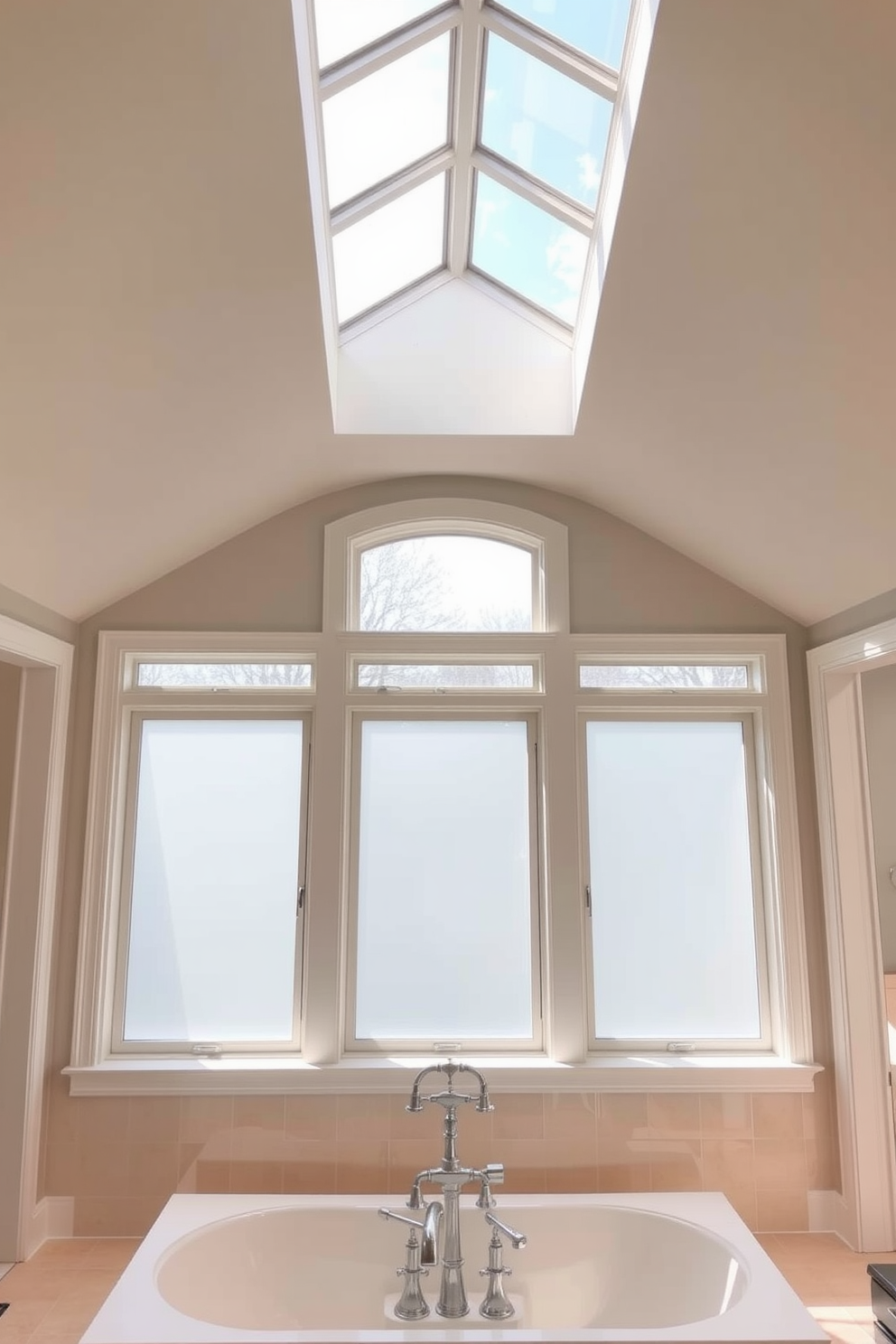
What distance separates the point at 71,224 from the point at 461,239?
5.23 ft

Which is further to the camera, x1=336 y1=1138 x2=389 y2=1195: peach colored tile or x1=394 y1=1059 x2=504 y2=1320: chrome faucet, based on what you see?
x1=336 y1=1138 x2=389 y2=1195: peach colored tile

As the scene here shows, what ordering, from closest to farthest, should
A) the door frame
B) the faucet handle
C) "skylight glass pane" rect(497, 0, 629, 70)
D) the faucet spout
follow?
1. "skylight glass pane" rect(497, 0, 629, 70)
2. the faucet spout
3. the faucet handle
4. the door frame

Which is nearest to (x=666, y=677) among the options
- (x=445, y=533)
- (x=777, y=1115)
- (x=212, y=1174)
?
(x=445, y=533)

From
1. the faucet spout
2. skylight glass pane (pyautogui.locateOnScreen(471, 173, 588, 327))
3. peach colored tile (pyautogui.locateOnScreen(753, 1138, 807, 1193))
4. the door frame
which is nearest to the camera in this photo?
the faucet spout

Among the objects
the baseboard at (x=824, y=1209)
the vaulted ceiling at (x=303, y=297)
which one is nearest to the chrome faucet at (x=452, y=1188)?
the baseboard at (x=824, y=1209)

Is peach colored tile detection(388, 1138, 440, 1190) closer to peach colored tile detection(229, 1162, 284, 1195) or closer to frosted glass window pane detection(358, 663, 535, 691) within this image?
peach colored tile detection(229, 1162, 284, 1195)

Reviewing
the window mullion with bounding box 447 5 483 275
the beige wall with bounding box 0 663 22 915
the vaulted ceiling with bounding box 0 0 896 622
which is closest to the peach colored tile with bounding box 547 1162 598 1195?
the vaulted ceiling with bounding box 0 0 896 622

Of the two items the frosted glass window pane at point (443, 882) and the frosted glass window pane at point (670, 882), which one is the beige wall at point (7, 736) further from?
the frosted glass window pane at point (670, 882)

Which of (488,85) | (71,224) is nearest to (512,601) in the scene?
(488,85)

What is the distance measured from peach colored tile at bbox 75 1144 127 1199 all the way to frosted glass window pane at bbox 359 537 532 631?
2.13 m

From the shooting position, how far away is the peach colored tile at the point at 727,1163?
3266 millimetres

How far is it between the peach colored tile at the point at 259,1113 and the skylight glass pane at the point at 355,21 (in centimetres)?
324

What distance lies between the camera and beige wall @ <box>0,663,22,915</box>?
3443 millimetres

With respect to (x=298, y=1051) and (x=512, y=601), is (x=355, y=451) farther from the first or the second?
(x=298, y=1051)
